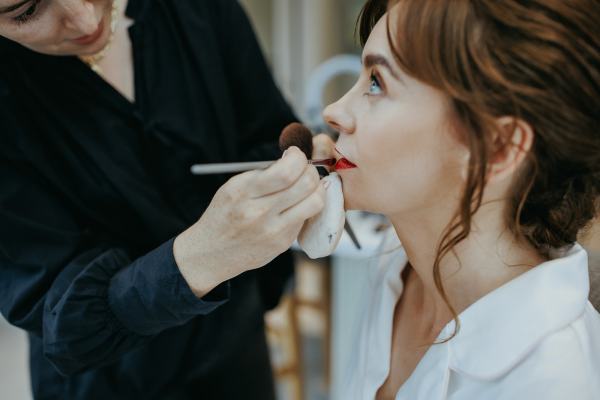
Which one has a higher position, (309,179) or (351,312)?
(309,179)

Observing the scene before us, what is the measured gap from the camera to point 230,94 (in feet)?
3.63

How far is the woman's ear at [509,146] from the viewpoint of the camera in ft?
2.25

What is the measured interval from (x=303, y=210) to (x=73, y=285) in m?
0.38

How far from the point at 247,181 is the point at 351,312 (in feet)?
4.20

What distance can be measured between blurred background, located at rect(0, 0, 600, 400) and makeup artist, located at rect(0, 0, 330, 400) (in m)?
0.69

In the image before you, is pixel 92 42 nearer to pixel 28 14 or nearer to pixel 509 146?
pixel 28 14

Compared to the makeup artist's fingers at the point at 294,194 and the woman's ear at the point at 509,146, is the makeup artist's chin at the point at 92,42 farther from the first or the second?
the woman's ear at the point at 509,146

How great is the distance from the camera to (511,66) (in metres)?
0.65

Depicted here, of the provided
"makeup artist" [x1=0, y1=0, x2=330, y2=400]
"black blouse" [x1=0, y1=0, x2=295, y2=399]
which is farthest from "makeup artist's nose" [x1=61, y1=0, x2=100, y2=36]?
"black blouse" [x1=0, y1=0, x2=295, y2=399]

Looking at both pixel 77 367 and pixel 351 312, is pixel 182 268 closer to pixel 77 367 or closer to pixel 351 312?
pixel 77 367

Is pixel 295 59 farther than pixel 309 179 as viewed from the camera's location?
Yes

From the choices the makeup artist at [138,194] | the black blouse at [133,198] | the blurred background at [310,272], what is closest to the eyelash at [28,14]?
the makeup artist at [138,194]

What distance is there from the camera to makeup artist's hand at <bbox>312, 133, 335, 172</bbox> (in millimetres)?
848


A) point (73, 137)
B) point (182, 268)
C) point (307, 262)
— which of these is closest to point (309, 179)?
point (182, 268)
